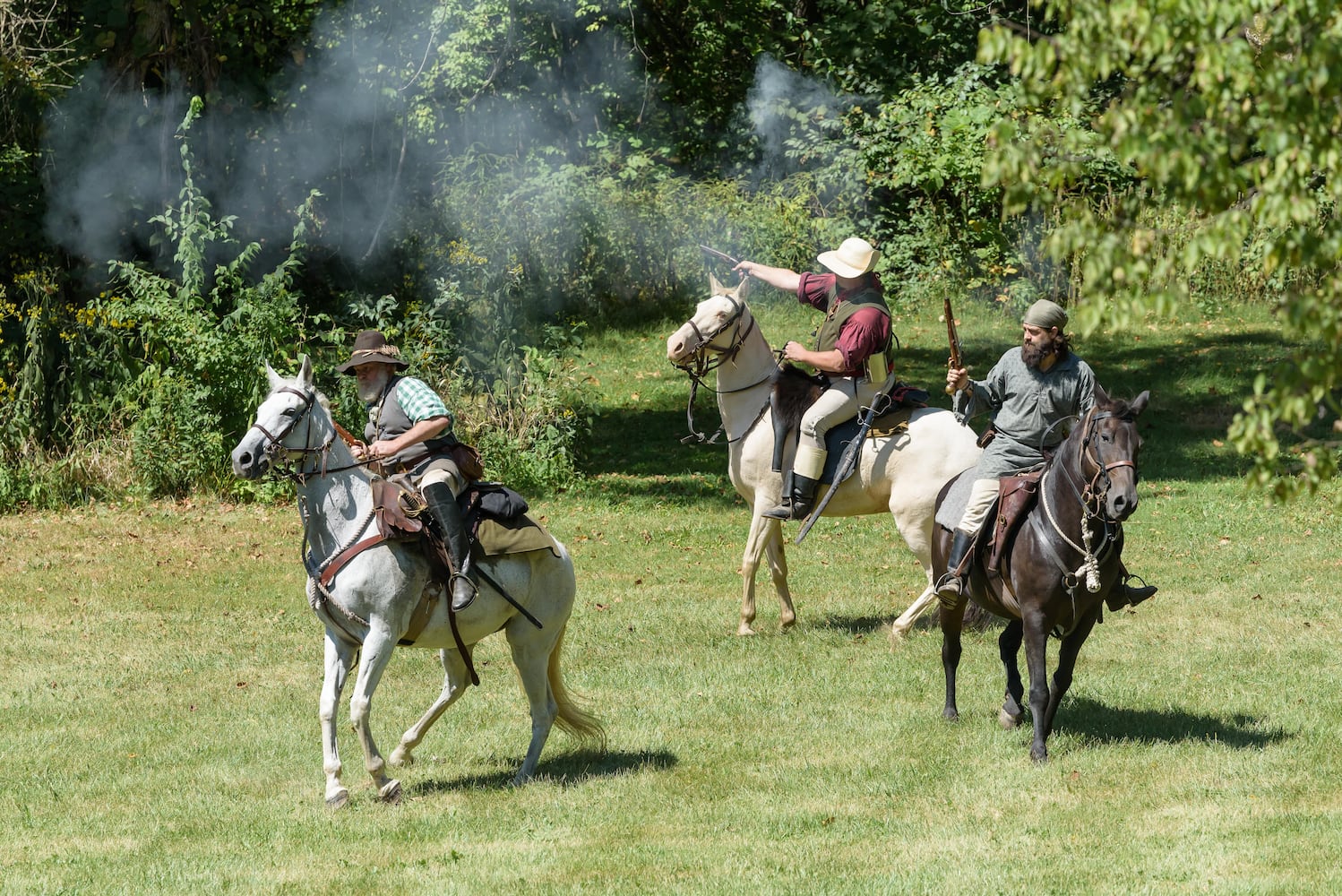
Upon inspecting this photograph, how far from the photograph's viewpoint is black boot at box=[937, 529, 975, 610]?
28.9ft

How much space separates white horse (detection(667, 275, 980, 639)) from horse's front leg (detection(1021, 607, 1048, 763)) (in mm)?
2540

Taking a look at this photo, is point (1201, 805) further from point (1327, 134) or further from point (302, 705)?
point (302, 705)

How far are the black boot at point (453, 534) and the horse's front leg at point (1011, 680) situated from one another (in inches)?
137

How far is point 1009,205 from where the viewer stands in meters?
4.42

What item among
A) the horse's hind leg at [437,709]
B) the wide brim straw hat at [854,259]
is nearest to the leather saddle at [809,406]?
the wide brim straw hat at [854,259]

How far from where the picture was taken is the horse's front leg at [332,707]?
777 centimetres

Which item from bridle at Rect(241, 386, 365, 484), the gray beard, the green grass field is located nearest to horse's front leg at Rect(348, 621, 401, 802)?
the green grass field

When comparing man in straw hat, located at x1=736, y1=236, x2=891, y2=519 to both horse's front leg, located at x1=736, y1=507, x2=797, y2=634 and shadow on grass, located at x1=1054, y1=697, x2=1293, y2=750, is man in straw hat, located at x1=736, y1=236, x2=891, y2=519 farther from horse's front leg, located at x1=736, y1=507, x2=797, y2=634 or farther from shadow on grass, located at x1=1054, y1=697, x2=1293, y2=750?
shadow on grass, located at x1=1054, y1=697, x2=1293, y2=750

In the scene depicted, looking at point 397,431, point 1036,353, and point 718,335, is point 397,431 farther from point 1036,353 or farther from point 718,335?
point 718,335

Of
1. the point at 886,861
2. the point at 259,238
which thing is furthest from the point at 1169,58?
the point at 259,238

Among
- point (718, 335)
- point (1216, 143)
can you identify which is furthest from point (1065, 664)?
point (1216, 143)

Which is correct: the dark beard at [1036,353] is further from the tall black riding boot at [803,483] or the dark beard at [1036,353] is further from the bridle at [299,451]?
the bridle at [299,451]

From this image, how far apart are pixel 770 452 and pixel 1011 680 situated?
3.07 m

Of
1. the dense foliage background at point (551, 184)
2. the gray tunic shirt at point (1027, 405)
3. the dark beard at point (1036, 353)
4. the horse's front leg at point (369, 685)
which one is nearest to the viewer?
the dense foliage background at point (551, 184)
